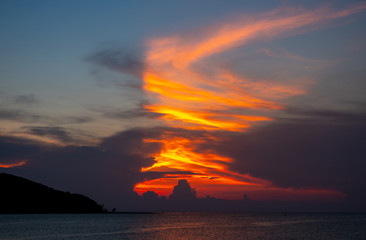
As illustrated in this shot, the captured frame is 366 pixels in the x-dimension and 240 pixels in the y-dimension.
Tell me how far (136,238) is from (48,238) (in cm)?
2408

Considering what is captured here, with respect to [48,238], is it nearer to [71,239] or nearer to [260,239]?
[71,239]

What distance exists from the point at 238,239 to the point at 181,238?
15861 mm

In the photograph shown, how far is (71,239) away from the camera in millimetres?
104312

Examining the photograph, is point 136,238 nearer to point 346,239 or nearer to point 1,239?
point 1,239

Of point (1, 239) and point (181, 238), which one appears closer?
point (1, 239)

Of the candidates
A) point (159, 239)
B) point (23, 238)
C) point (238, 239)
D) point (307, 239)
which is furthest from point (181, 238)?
point (23, 238)

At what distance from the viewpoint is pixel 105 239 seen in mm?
104875

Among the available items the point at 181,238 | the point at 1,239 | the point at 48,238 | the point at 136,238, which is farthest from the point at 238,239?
the point at 1,239

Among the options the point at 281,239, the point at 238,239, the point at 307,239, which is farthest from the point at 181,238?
the point at 307,239

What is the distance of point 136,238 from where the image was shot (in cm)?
10825

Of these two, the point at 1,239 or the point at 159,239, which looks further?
the point at 159,239

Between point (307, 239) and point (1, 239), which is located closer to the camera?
point (1, 239)

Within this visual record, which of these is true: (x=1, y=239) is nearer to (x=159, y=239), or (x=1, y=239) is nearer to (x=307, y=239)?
(x=159, y=239)

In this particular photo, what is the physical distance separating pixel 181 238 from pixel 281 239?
27.3 metres
